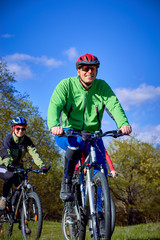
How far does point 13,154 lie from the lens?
5.90m

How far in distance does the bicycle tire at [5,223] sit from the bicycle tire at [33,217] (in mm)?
513

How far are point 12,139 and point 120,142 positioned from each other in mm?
26088

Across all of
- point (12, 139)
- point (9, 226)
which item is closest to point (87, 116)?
point (12, 139)

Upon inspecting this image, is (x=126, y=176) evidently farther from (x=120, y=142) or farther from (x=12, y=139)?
(x=12, y=139)

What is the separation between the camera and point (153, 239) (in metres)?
5.00

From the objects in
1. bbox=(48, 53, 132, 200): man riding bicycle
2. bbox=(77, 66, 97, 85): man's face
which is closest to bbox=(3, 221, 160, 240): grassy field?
A: bbox=(48, 53, 132, 200): man riding bicycle

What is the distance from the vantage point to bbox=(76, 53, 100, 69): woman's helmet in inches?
141

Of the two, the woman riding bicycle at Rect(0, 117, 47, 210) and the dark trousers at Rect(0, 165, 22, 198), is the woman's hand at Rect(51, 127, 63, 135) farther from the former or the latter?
the dark trousers at Rect(0, 165, 22, 198)

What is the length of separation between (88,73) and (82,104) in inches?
16.4

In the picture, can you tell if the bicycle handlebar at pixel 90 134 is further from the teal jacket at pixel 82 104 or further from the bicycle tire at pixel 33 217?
the bicycle tire at pixel 33 217

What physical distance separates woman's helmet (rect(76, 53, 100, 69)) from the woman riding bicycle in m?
2.64

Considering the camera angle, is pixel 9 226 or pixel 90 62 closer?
pixel 90 62

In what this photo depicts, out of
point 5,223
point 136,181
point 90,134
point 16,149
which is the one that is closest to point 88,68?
point 90,134

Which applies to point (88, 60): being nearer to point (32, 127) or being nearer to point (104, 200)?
point (104, 200)
